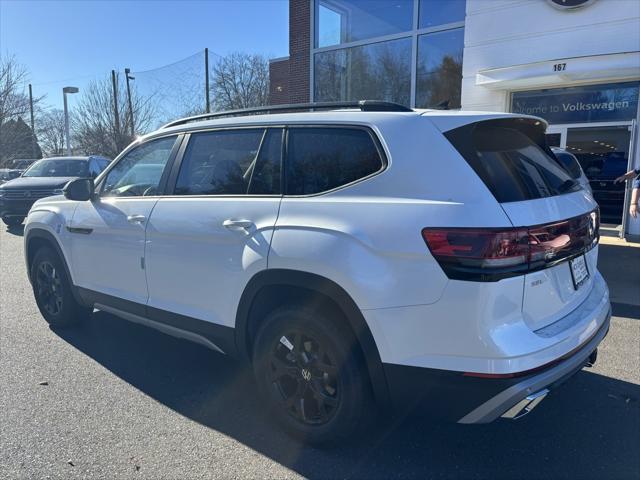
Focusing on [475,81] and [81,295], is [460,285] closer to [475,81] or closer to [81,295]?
[81,295]

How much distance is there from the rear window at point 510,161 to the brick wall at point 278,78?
14.3m

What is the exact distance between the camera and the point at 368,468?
2682 mm

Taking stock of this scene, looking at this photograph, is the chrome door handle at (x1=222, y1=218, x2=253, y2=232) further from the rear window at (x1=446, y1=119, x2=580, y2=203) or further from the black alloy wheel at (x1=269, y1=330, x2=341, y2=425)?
the rear window at (x1=446, y1=119, x2=580, y2=203)

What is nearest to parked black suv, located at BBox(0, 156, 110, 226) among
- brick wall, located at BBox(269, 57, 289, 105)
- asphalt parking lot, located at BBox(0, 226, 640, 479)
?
brick wall, located at BBox(269, 57, 289, 105)

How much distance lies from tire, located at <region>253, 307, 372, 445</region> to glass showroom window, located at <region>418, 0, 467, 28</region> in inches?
439

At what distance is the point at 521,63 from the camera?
10117 mm

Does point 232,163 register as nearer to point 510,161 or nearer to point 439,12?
point 510,161

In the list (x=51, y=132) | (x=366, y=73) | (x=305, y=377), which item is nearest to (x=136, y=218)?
(x=305, y=377)

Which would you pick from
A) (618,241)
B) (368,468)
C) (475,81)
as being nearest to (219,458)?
(368,468)

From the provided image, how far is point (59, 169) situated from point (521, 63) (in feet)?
36.9

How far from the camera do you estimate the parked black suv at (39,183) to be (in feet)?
37.7

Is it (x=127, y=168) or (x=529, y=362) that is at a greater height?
(x=127, y=168)

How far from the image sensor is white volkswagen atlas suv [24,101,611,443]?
2.24m

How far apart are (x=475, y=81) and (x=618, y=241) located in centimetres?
435
